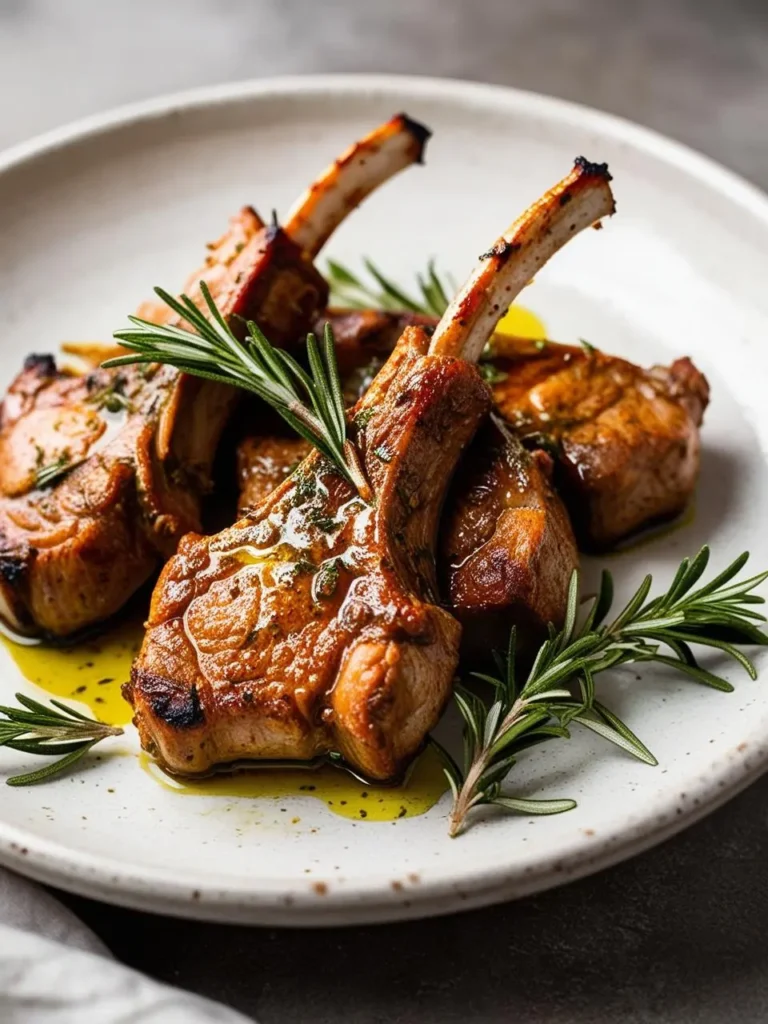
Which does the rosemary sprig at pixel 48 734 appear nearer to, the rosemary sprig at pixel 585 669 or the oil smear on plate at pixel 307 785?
the oil smear on plate at pixel 307 785

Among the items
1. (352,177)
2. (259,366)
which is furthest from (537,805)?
(352,177)

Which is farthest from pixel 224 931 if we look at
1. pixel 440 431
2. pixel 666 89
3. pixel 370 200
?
pixel 666 89

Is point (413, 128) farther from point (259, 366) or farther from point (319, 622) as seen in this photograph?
point (319, 622)

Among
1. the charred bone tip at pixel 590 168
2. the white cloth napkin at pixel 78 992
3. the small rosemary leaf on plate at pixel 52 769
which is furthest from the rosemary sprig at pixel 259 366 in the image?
the white cloth napkin at pixel 78 992

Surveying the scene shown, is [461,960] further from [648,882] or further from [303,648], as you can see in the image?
[303,648]

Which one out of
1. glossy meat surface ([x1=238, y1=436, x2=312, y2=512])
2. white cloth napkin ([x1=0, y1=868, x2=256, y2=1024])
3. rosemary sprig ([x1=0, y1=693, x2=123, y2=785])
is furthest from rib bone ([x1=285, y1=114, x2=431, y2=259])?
white cloth napkin ([x1=0, y1=868, x2=256, y2=1024])

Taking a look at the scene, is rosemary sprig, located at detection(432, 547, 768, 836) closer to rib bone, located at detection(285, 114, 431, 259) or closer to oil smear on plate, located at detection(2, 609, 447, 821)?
oil smear on plate, located at detection(2, 609, 447, 821)
